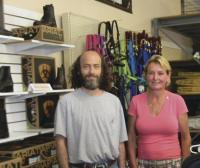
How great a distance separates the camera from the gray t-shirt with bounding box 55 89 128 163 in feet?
7.73

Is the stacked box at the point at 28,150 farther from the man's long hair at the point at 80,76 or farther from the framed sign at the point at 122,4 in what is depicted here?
the framed sign at the point at 122,4

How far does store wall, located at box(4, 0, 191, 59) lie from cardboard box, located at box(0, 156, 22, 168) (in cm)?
117

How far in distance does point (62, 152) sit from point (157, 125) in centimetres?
67

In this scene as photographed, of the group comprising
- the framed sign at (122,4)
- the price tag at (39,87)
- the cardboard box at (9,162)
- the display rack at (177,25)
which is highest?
the framed sign at (122,4)

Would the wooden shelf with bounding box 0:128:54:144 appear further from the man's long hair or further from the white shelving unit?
the man's long hair

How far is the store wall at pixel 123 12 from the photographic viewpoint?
338 centimetres

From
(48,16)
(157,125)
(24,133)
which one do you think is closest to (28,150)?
(24,133)

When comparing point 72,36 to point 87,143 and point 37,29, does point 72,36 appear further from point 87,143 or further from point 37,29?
point 87,143

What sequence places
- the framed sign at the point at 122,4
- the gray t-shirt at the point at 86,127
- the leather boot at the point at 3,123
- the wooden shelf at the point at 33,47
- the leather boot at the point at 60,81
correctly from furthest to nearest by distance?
the framed sign at the point at 122,4 < the leather boot at the point at 60,81 < the wooden shelf at the point at 33,47 < the leather boot at the point at 3,123 < the gray t-shirt at the point at 86,127

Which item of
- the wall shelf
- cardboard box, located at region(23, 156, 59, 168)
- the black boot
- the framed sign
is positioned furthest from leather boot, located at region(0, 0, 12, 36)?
the framed sign

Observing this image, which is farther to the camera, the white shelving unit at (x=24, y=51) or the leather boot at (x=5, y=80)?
the white shelving unit at (x=24, y=51)

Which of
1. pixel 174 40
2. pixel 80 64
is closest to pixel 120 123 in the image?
pixel 80 64

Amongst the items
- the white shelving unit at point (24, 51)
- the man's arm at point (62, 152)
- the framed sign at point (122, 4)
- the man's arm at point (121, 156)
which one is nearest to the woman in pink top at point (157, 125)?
the man's arm at point (121, 156)

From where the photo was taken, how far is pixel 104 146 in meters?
2.38
